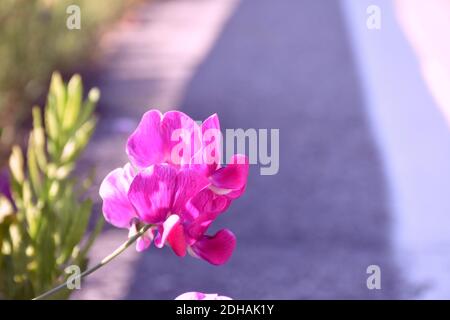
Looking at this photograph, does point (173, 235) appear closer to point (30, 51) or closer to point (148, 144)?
point (148, 144)

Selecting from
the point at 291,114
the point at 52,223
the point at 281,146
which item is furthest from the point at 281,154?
the point at 52,223

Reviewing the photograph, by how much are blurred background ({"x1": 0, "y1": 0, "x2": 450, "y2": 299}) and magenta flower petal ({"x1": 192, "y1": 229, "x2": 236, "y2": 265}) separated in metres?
1.89

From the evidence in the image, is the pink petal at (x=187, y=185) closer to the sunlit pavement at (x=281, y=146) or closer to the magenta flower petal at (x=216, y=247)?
the magenta flower petal at (x=216, y=247)


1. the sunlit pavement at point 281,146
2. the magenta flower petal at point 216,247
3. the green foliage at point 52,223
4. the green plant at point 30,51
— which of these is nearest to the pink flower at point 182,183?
the magenta flower petal at point 216,247

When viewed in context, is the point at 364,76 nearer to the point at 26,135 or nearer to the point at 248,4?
the point at 26,135

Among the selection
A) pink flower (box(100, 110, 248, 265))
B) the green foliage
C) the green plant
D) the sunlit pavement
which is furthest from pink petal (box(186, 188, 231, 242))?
the green plant

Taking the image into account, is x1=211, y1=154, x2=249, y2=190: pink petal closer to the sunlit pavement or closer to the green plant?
the sunlit pavement

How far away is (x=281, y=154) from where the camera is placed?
15.9ft

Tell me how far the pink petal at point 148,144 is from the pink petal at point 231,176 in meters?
0.06

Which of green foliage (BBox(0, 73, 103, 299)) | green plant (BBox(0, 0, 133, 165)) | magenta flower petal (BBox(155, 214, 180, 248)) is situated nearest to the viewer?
magenta flower petal (BBox(155, 214, 180, 248))

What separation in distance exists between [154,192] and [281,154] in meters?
3.90

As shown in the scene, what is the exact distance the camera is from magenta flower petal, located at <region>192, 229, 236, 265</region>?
1.00 metres
